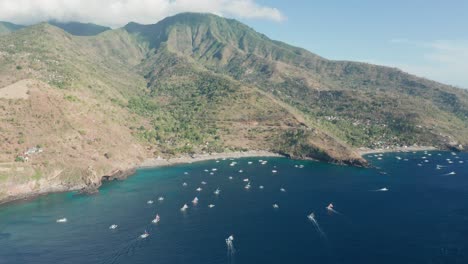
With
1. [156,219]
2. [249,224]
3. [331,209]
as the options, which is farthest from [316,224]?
[156,219]

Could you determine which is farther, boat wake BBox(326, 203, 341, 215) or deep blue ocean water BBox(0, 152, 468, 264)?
boat wake BBox(326, 203, 341, 215)

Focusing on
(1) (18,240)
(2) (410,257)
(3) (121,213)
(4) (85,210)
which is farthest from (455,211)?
(1) (18,240)

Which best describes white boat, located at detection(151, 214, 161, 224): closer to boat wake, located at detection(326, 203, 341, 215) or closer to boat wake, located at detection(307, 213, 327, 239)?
boat wake, located at detection(307, 213, 327, 239)

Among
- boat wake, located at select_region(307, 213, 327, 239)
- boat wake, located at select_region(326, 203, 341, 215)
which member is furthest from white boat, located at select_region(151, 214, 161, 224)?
boat wake, located at select_region(326, 203, 341, 215)

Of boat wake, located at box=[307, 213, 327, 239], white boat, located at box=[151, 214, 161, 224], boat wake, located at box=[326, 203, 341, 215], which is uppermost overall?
boat wake, located at box=[326, 203, 341, 215]

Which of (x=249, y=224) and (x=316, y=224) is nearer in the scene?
(x=316, y=224)

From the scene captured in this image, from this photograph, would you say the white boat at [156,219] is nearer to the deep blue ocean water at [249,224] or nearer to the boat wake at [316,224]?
the deep blue ocean water at [249,224]

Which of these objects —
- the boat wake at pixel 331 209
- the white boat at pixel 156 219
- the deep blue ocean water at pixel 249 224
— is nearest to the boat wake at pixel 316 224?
the deep blue ocean water at pixel 249 224

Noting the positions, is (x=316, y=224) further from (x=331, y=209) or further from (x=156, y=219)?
(x=156, y=219)

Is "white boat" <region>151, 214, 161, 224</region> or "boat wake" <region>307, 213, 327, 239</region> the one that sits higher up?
"boat wake" <region>307, 213, 327, 239</region>
